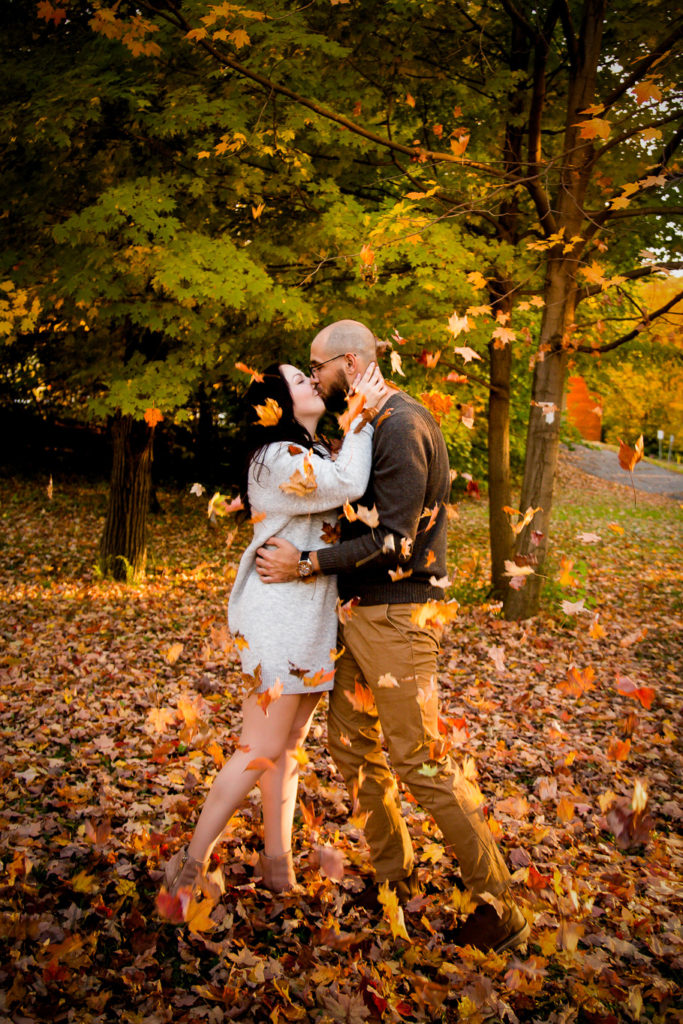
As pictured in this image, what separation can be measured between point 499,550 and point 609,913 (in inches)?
222

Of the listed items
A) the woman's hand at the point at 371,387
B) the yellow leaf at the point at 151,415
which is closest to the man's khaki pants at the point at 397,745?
the woman's hand at the point at 371,387

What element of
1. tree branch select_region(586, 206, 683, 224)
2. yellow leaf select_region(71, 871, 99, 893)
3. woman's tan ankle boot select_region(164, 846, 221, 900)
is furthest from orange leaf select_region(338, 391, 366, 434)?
tree branch select_region(586, 206, 683, 224)

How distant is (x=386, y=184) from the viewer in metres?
8.10

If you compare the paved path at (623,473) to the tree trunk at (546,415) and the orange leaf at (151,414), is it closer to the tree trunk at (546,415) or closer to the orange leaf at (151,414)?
the tree trunk at (546,415)

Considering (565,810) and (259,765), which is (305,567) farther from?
(565,810)

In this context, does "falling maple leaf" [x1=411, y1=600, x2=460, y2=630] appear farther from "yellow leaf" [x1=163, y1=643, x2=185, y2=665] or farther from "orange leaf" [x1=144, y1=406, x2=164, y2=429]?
"orange leaf" [x1=144, y1=406, x2=164, y2=429]

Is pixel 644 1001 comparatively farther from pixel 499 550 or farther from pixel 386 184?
pixel 386 184

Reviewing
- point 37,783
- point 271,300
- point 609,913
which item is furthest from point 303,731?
point 271,300

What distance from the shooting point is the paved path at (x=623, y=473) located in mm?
27270

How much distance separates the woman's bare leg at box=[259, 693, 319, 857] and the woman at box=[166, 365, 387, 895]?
0.06 feet

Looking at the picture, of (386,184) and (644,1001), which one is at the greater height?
(386,184)

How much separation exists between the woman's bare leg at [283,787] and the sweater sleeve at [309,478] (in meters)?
0.78

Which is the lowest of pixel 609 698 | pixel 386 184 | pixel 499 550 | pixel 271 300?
pixel 609 698

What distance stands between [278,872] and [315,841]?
45cm
